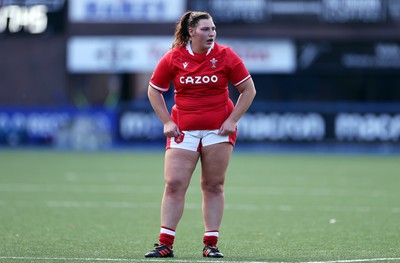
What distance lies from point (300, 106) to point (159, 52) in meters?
4.25

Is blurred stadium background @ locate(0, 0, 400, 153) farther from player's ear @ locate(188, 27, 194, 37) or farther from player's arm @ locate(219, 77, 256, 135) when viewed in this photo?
player's ear @ locate(188, 27, 194, 37)

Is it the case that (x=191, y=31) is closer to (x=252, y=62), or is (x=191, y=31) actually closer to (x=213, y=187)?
(x=213, y=187)

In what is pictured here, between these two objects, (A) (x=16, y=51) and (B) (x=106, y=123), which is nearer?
(B) (x=106, y=123)

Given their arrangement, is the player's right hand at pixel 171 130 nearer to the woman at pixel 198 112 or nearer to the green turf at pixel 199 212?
the woman at pixel 198 112

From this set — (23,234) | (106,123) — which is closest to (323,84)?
(106,123)

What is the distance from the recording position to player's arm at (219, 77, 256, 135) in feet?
27.9

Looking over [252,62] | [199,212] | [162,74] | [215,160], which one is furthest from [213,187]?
[252,62]

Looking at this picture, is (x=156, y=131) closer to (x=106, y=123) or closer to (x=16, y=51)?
(x=106, y=123)

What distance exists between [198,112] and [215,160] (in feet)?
1.38

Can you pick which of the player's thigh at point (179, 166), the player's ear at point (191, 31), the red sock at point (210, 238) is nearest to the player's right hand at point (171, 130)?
the player's thigh at point (179, 166)

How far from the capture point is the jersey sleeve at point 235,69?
8.59m

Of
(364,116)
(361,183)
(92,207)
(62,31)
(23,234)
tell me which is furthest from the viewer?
(62,31)

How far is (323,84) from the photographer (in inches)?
1158

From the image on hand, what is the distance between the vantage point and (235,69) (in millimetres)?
8609
